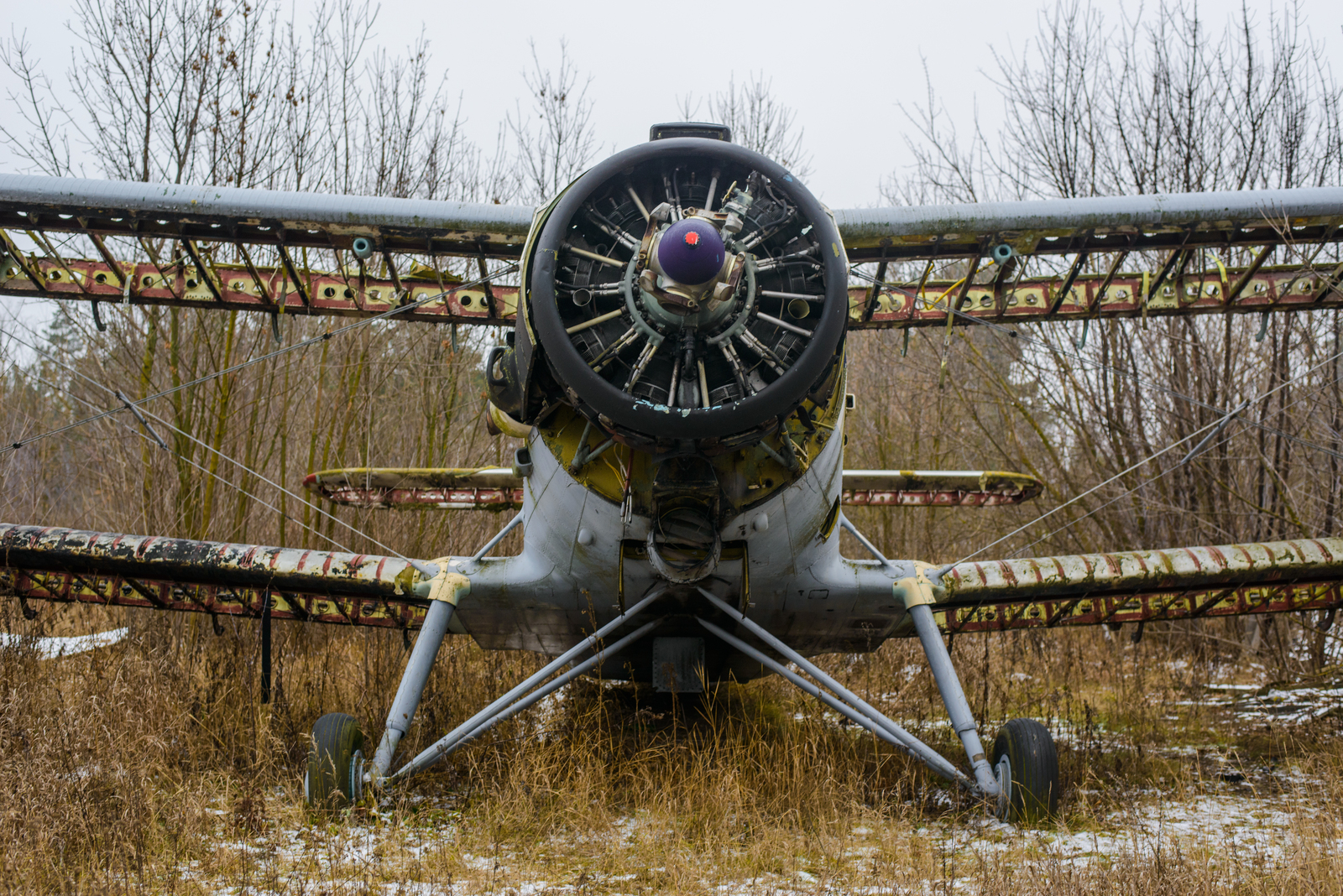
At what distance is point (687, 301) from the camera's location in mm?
3559

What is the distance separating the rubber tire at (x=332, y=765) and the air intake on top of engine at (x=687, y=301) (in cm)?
216

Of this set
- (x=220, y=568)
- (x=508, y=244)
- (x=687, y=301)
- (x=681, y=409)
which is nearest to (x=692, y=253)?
(x=687, y=301)

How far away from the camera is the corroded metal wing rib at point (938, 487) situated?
307 inches

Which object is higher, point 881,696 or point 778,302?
point 778,302

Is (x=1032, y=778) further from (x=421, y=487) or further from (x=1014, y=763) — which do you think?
(x=421, y=487)

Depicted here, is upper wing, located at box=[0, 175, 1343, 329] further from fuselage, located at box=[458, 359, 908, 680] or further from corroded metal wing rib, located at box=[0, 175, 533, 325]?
fuselage, located at box=[458, 359, 908, 680]

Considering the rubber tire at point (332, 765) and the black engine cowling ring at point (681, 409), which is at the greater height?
the black engine cowling ring at point (681, 409)

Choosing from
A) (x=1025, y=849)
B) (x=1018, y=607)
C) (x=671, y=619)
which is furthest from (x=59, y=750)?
(x=1018, y=607)

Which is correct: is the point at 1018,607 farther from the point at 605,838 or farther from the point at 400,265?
the point at 400,265

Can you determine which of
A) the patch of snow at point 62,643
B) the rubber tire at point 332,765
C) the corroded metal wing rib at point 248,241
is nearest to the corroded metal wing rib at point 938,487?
the corroded metal wing rib at point 248,241

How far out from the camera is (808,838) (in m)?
4.31

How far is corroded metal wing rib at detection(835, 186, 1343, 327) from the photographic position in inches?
199

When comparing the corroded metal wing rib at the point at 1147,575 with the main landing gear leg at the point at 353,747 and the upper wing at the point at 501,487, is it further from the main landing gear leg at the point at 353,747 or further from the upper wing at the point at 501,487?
the main landing gear leg at the point at 353,747

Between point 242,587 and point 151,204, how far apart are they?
7.59 ft
